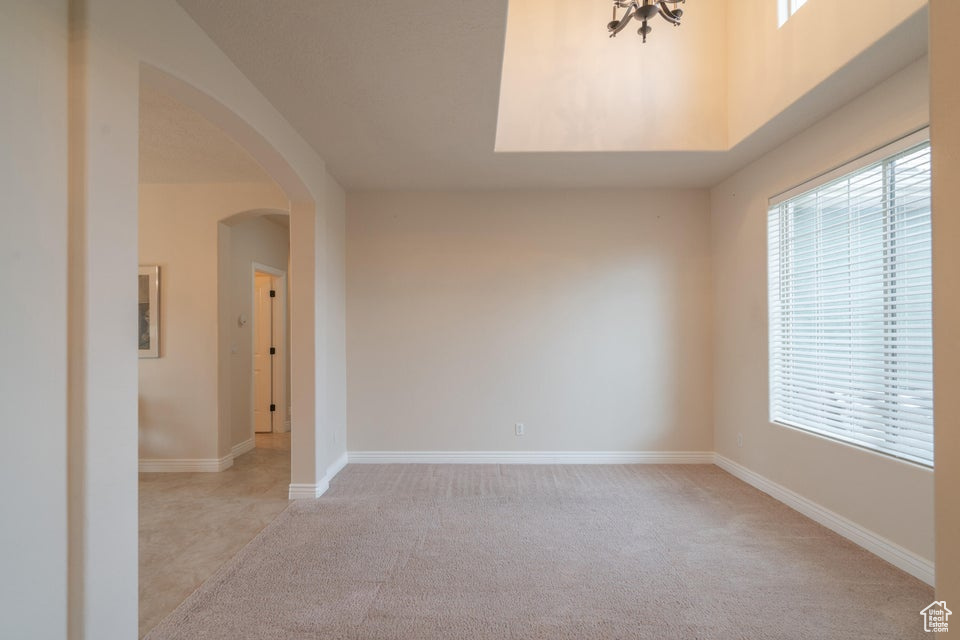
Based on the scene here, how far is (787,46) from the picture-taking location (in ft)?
10.3

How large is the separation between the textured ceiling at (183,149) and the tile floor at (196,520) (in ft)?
9.04

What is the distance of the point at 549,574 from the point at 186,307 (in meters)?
4.14

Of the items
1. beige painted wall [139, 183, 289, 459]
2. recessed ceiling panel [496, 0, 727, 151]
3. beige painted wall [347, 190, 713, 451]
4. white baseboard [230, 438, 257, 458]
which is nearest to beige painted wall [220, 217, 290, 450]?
white baseboard [230, 438, 257, 458]

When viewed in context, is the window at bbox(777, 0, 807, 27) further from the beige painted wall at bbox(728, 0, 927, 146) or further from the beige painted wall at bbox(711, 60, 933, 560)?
the beige painted wall at bbox(711, 60, 933, 560)

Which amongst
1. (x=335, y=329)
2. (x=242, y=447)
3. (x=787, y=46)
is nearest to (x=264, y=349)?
(x=242, y=447)

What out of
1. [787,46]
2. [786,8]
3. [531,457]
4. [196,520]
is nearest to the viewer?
[787,46]

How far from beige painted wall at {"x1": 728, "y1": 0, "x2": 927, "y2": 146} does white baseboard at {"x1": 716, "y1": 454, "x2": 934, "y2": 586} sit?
8.72ft

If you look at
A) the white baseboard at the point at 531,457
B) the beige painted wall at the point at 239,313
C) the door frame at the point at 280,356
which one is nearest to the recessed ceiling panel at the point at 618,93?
the white baseboard at the point at 531,457

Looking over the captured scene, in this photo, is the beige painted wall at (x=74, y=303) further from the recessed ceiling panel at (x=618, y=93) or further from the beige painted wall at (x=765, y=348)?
the beige painted wall at (x=765, y=348)

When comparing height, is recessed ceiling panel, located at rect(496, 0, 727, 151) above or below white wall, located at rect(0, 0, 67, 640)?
above

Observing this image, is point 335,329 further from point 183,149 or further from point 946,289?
point 946,289

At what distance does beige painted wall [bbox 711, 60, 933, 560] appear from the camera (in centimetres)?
269

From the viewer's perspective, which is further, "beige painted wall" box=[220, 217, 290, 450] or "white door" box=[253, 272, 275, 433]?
"white door" box=[253, 272, 275, 433]

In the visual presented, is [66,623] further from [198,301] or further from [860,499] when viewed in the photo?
[860,499]
